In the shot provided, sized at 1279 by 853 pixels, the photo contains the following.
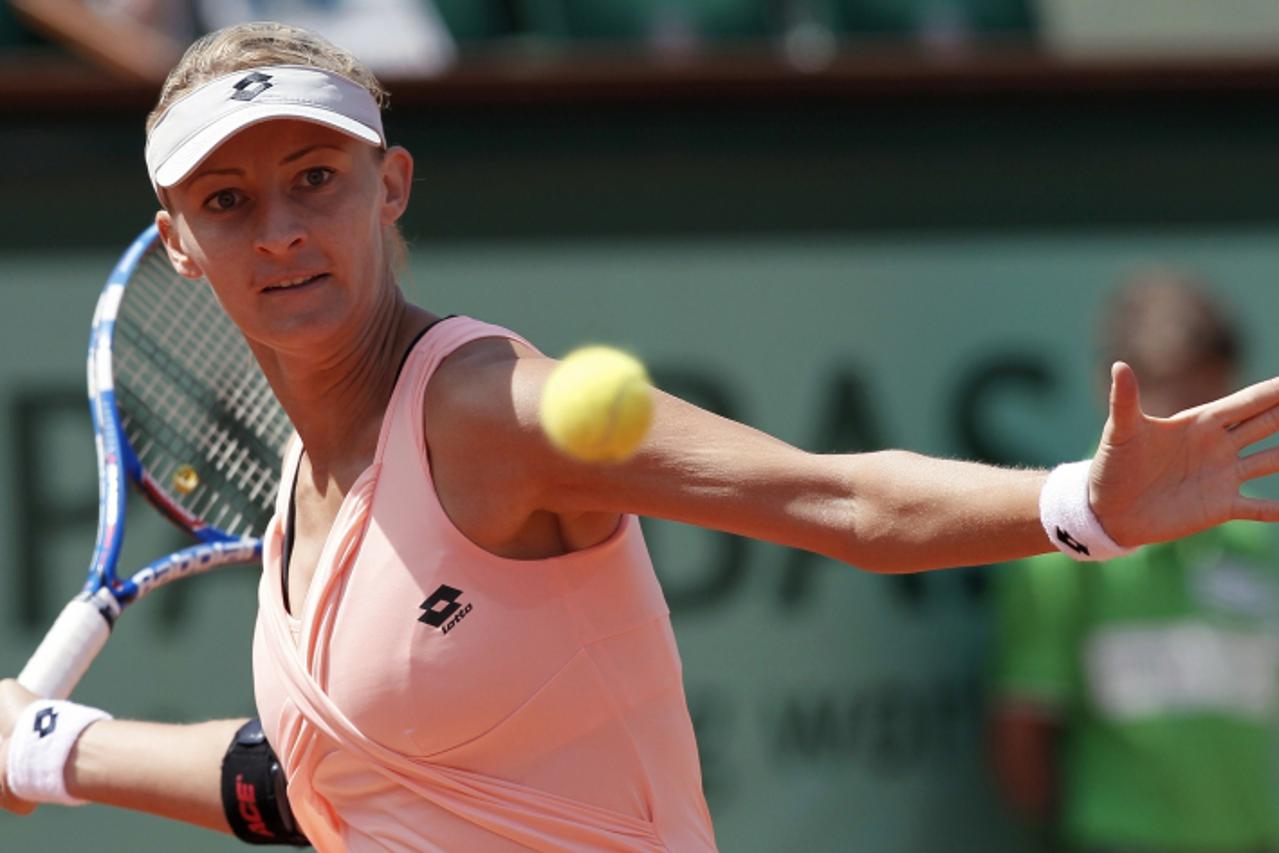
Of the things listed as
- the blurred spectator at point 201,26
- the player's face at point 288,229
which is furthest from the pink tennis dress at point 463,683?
the blurred spectator at point 201,26

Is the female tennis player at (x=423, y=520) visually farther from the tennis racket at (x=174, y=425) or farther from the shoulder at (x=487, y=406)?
the tennis racket at (x=174, y=425)

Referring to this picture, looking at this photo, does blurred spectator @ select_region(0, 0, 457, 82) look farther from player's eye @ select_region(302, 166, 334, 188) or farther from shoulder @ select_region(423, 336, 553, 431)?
shoulder @ select_region(423, 336, 553, 431)

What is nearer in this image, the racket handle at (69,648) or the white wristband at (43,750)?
the white wristband at (43,750)

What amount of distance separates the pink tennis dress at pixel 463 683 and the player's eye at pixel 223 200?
0.27 m

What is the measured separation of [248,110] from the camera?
2.28 meters

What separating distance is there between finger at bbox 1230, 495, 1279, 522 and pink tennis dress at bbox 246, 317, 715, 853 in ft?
2.35

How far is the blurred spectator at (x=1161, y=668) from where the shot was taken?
4707mm

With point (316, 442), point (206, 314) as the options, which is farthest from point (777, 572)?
point (316, 442)

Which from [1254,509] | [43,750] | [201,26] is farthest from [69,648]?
[201,26]

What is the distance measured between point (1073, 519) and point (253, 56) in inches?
42.7

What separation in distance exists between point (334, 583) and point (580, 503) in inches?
12.4

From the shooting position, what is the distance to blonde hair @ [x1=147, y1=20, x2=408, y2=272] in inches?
93.4

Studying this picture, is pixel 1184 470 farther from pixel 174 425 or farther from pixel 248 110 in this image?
pixel 174 425

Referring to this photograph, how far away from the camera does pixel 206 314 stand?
10.6ft
